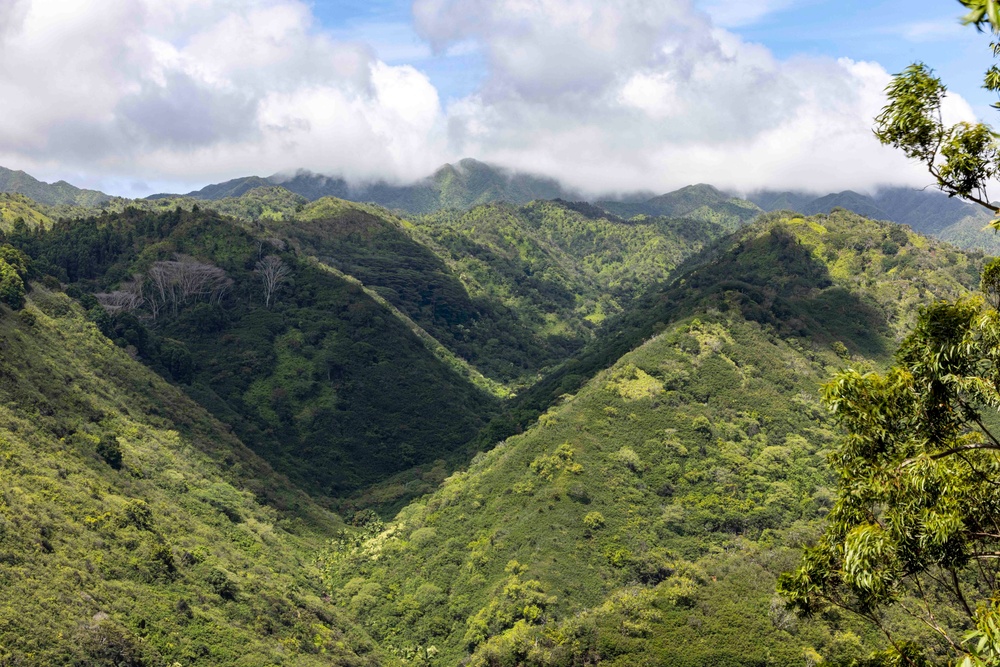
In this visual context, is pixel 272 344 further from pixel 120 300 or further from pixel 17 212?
pixel 17 212

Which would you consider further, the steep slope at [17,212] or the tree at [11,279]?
the steep slope at [17,212]

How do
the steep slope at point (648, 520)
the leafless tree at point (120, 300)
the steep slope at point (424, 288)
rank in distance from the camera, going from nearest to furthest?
the steep slope at point (648, 520), the leafless tree at point (120, 300), the steep slope at point (424, 288)

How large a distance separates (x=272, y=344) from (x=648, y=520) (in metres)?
65.8

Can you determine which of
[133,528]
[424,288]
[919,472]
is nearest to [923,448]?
[919,472]

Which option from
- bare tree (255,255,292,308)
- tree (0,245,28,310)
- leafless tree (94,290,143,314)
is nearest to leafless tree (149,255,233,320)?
leafless tree (94,290,143,314)

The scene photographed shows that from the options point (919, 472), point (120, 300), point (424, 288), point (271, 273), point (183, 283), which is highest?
point (271, 273)

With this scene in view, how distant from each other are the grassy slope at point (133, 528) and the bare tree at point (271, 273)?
116ft

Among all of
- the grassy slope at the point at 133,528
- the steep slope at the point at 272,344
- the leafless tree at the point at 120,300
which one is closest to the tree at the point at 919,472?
the grassy slope at the point at 133,528

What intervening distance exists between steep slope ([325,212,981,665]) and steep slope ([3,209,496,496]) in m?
18.7

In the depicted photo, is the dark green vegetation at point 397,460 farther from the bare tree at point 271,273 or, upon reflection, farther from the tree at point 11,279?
the tree at point 11,279

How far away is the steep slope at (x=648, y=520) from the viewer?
47.1m

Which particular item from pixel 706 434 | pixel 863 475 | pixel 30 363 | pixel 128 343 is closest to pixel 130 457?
pixel 30 363

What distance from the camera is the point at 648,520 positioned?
2395 inches

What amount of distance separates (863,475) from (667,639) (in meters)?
36.3
